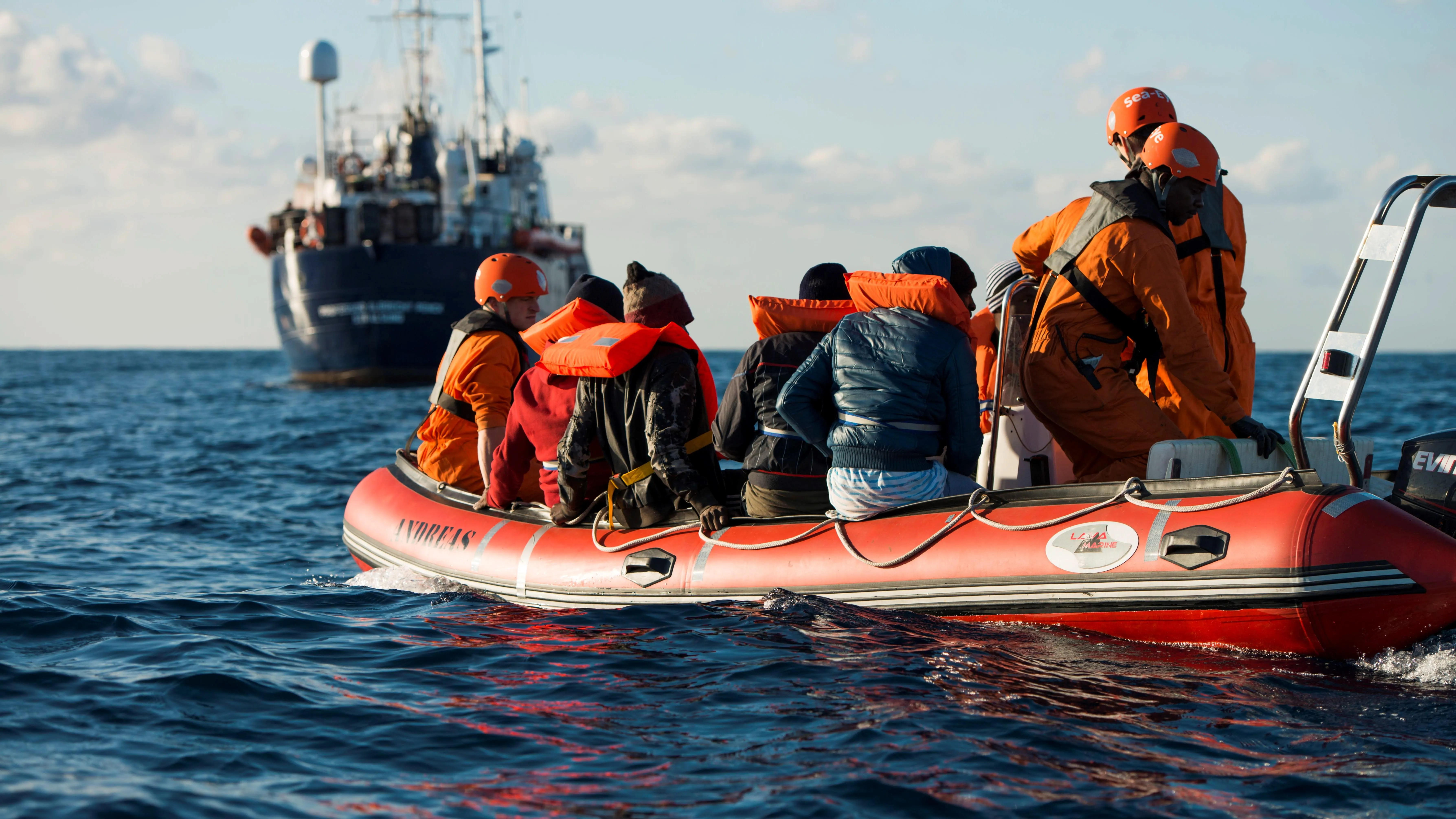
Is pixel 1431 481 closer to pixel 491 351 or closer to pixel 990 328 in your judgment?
pixel 990 328

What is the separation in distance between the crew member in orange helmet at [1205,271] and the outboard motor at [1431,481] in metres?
0.69

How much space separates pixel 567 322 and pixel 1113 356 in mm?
2407

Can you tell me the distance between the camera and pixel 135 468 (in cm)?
1440

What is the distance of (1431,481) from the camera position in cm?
473

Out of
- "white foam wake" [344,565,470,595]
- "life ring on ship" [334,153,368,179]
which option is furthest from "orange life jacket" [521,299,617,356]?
"life ring on ship" [334,153,368,179]

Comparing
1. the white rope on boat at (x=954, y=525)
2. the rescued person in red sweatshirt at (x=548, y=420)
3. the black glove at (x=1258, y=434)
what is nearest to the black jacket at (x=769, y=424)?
the white rope on boat at (x=954, y=525)

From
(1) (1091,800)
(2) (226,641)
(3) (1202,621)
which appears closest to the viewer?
(1) (1091,800)

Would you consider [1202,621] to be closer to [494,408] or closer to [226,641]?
[494,408]

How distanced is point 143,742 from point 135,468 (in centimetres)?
1162

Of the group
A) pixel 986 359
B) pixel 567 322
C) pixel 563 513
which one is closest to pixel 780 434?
pixel 567 322

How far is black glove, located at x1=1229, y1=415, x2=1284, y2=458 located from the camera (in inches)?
194

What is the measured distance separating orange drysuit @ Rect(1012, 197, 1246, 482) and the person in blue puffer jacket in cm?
39

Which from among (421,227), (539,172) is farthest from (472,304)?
(539,172)

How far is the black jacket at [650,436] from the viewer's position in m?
5.48
